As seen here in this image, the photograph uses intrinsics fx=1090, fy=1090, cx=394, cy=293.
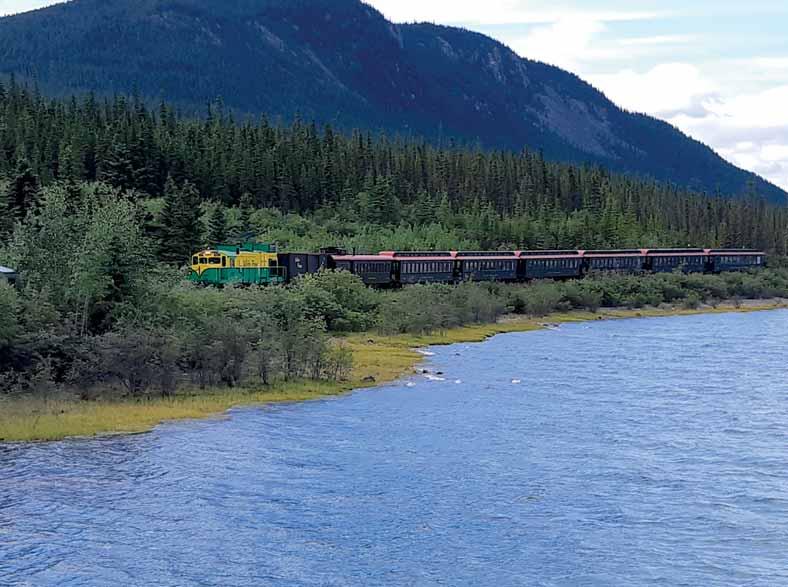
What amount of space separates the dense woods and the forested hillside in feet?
1.06

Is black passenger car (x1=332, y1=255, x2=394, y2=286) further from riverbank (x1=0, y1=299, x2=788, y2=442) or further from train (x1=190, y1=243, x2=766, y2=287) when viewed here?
riverbank (x1=0, y1=299, x2=788, y2=442)

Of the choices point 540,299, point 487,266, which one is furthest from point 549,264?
point 540,299

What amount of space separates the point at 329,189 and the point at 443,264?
4565 cm

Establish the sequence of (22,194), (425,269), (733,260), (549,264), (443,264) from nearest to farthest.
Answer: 1. (22,194)
2. (425,269)
3. (443,264)
4. (549,264)
5. (733,260)

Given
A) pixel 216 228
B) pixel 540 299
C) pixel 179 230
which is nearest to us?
pixel 179 230

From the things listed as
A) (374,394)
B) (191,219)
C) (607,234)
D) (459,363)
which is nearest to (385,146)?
(607,234)

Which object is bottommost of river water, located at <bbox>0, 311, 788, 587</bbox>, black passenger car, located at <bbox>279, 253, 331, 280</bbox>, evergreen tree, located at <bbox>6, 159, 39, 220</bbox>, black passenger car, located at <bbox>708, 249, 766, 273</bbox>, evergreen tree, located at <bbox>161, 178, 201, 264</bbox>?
river water, located at <bbox>0, 311, 788, 587</bbox>

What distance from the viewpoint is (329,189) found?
150m

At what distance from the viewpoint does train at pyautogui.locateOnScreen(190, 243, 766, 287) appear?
278 feet

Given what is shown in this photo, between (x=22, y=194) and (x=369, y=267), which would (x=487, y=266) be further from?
(x=22, y=194)

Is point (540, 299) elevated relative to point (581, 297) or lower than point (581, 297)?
elevated

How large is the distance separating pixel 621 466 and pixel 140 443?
1820cm

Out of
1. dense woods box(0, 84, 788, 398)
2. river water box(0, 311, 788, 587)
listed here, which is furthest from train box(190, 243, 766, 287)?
river water box(0, 311, 788, 587)

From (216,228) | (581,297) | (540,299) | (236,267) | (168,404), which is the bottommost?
(168,404)
